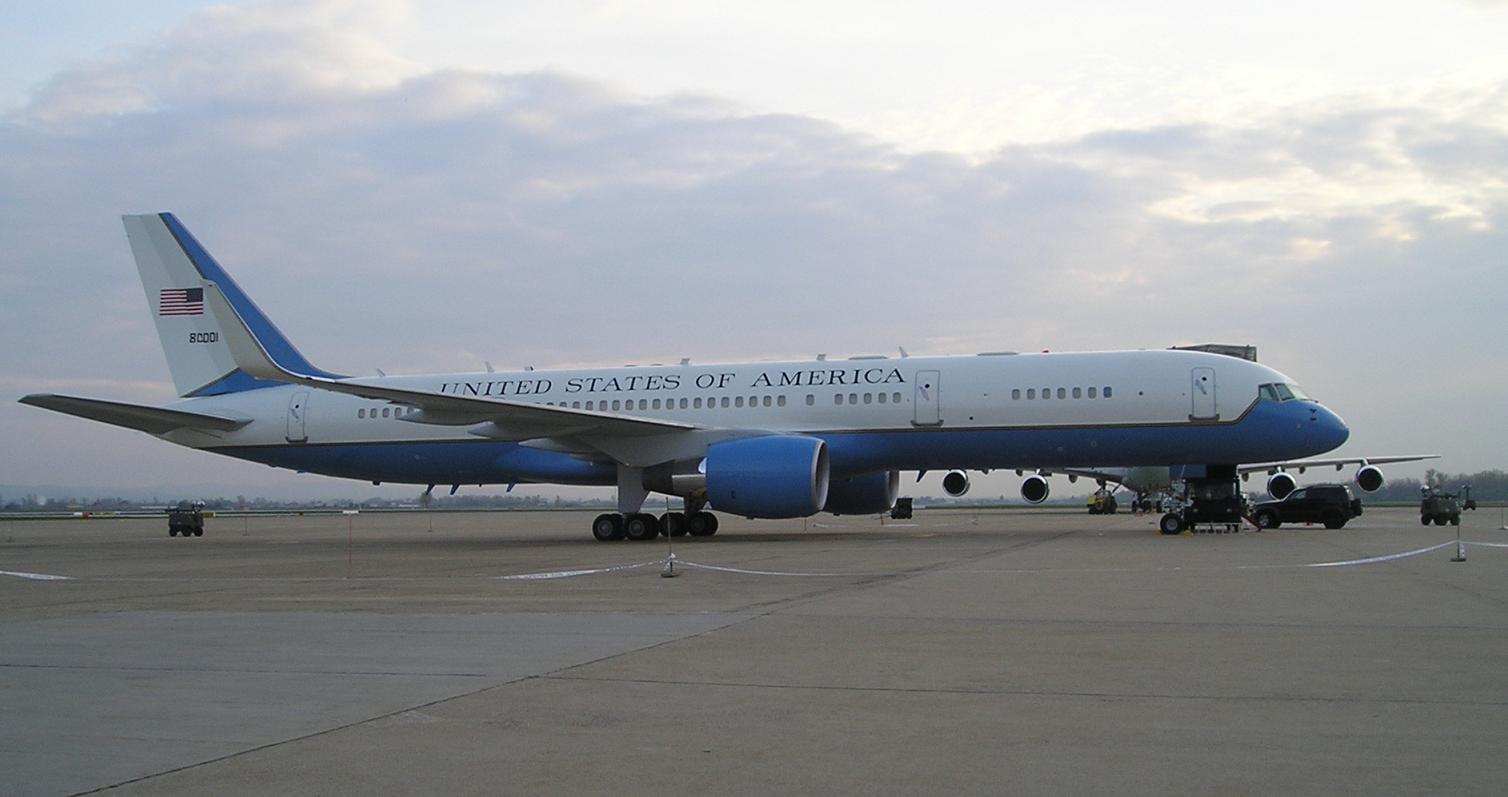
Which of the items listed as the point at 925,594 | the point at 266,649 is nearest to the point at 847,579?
the point at 925,594

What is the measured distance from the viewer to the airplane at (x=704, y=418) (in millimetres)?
22859

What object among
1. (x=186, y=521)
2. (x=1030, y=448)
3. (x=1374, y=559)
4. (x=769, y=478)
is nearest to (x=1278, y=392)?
(x=1030, y=448)

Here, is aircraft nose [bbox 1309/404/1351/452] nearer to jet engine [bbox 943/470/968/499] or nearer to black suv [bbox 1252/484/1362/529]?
black suv [bbox 1252/484/1362/529]

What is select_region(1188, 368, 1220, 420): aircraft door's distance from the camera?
22844mm

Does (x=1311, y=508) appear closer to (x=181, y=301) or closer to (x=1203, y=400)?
(x=1203, y=400)

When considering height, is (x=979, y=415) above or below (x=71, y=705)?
above

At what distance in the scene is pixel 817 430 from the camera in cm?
2452

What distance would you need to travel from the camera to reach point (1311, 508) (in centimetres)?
2831

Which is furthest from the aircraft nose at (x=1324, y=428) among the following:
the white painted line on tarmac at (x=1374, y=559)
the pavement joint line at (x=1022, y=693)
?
the pavement joint line at (x=1022, y=693)

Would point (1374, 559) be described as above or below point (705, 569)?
above

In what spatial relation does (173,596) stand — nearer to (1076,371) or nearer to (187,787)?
(187,787)

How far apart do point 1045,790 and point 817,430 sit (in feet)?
66.0

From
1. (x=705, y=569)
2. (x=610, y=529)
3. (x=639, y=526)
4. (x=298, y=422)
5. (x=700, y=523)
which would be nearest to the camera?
(x=705, y=569)

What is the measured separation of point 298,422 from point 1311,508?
23362 millimetres
